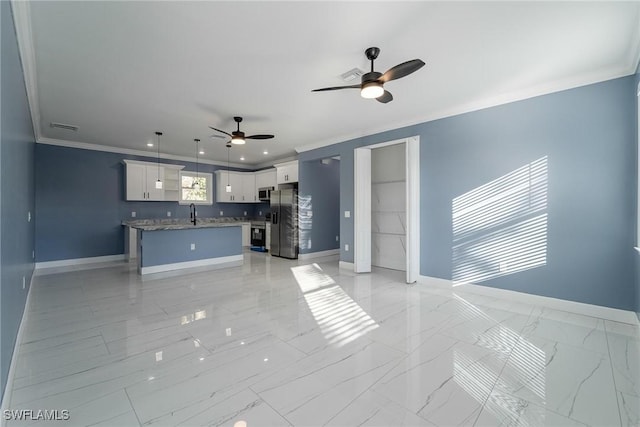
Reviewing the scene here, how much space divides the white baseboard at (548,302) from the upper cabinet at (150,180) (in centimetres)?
635

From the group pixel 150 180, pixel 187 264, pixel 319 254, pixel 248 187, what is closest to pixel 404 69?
pixel 187 264

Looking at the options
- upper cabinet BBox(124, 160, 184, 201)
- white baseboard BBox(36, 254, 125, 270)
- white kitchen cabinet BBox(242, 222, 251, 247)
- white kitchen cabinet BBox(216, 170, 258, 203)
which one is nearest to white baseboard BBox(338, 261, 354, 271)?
white kitchen cabinet BBox(242, 222, 251, 247)

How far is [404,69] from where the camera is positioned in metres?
2.49

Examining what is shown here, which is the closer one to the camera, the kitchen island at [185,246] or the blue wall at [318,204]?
the kitchen island at [185,246]

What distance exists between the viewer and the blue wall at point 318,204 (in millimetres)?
6895

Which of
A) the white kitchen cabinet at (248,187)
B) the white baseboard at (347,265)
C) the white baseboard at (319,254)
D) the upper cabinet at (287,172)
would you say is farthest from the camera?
the white kitchen cabinet at (248,187)

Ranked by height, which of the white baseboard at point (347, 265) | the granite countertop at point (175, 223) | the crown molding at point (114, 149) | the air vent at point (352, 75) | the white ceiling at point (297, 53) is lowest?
the white baseboard at point (347, 265)

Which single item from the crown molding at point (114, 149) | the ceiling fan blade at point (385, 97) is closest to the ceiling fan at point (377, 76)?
the ceiling fan blade at point (385, 97)

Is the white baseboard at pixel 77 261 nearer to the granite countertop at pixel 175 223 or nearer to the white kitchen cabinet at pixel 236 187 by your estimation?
the granite countertop at pixel 175 223

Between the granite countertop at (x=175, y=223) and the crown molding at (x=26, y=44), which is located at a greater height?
the crown molding at (x=26, y=44)

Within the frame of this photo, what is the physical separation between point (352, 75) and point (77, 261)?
22.7 ft

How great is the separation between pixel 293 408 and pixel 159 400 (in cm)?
86

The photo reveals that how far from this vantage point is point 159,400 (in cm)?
178

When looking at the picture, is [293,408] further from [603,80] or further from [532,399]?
[603,80]
